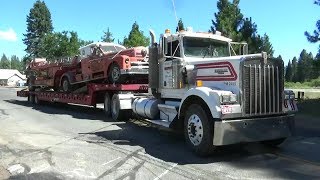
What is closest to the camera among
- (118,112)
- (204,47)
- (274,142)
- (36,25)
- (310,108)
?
(274,142)

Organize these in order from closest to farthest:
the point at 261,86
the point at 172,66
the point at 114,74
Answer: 1. the point at 261,86
2. the point at 172,66
3. the point at 114,74

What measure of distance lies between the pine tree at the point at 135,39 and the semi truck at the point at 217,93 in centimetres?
3786

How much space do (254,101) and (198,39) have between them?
293 centimetres

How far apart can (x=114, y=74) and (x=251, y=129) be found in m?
8.73

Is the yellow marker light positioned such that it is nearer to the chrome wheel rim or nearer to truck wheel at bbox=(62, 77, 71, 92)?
the chrome wheel rim

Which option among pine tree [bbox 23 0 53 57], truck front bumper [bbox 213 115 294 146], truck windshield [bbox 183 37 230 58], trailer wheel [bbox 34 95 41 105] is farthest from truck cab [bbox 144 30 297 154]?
pine tree [bbox 23 0 53 57]

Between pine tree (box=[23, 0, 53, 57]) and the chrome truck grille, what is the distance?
101227 mm

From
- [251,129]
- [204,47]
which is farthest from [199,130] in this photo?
[204,47]

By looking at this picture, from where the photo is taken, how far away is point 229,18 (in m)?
35.4

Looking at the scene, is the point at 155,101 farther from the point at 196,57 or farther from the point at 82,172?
the point at 82,172

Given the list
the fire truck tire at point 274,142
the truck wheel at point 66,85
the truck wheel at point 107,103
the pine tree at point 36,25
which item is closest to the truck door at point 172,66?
the fire truck tire at point 274,142

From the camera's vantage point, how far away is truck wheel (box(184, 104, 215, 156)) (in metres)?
8.91

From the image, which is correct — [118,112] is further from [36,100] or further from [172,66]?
[36,100]

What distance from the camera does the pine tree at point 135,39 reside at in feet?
165
